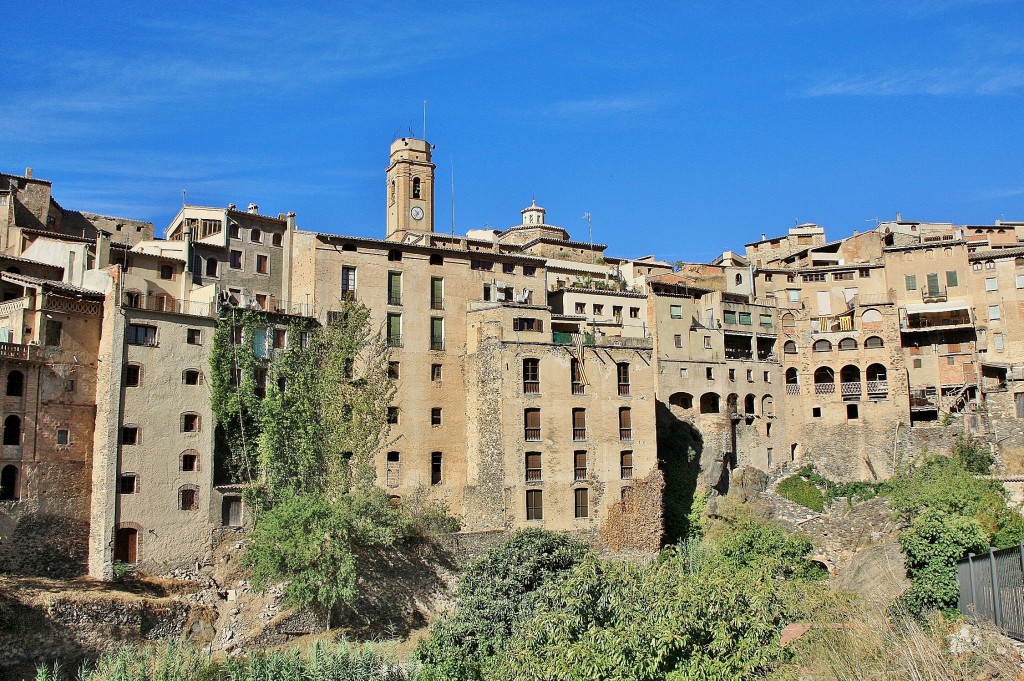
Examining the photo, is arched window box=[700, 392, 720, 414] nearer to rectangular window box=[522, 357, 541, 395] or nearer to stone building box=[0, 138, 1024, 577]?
stone building box=[0, 138, 1024, 577]

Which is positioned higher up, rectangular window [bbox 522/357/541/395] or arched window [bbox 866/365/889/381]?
arched window [bbox 866/365/889/381]

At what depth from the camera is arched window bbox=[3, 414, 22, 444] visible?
39.5m

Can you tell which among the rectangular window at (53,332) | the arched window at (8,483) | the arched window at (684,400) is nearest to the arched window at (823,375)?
the arched window at (684,400)

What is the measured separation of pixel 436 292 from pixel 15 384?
2106 cm

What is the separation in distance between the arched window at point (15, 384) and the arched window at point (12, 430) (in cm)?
95

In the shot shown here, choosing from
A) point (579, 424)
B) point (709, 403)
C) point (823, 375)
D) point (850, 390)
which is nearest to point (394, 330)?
point (579, 424)

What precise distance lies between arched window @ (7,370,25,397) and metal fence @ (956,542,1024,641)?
3556 centimetres

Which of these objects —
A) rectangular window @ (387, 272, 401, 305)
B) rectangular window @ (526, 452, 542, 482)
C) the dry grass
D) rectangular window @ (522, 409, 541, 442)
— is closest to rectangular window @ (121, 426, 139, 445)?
rectangular window @ (387, 272, 401, 305)

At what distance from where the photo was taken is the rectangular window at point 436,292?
52344mm

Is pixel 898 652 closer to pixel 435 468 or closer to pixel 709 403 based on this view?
pixel 435 468

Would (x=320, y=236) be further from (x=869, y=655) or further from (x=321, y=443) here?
(x=869, y=655)

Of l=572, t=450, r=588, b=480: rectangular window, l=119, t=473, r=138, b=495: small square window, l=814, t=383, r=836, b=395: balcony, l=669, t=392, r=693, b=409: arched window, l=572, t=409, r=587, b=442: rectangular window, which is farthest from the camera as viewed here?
l=814, t=383, r=836, b=395: balcony

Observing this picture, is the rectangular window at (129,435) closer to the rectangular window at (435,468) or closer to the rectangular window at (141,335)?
the rectangular window at (141,335)

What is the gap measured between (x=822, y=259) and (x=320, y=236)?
42.6 metres
